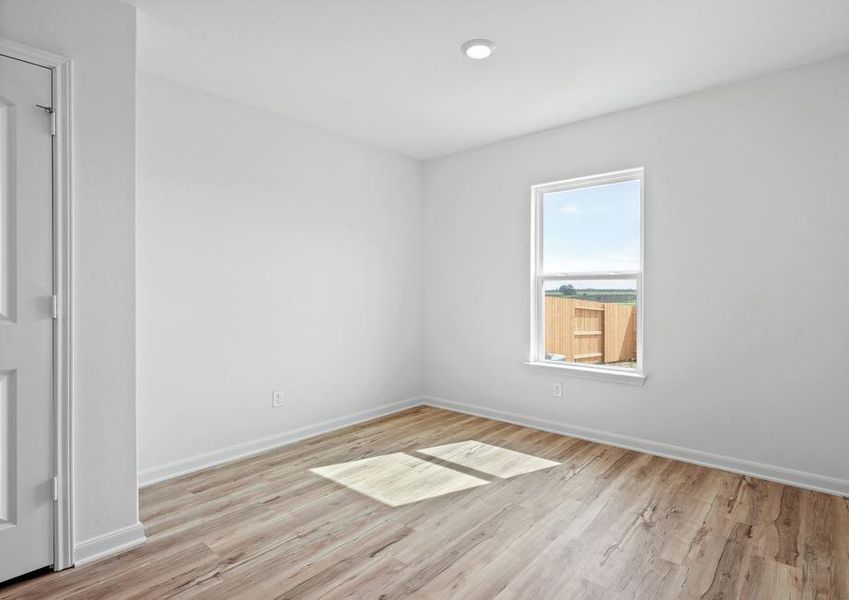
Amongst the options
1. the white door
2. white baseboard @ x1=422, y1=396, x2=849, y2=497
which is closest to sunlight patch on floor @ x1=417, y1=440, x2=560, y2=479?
white baseboard @ x1=422, y1=396, x2=849, y2=497

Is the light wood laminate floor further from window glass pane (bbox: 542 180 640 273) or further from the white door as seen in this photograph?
window glass pane (bbox: 542 180 640 273)

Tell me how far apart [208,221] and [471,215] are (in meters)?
2.33

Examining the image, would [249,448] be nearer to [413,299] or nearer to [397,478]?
[397,478]

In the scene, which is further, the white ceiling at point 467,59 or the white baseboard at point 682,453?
the white baseboard at point 682,453

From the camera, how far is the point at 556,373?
13.0 ft

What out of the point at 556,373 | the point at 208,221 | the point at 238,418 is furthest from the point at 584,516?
the point at 208,221

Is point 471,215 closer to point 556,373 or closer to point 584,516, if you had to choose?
point 556,373

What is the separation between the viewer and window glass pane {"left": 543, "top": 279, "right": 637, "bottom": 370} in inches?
144

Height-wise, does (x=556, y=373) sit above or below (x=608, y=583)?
above

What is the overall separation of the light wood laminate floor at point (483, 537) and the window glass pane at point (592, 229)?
4.90 feet

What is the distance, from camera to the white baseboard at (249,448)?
3.00m

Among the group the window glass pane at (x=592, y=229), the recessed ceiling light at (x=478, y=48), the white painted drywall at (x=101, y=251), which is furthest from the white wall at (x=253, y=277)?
the recessed ceiling light at (x=478, y=48)

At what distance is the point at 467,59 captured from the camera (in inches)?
110

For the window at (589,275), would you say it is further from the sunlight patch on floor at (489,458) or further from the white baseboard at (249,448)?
the white baseboard at (249,448)
